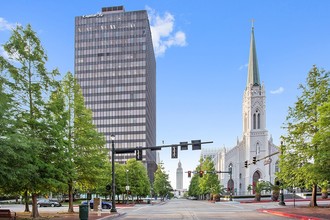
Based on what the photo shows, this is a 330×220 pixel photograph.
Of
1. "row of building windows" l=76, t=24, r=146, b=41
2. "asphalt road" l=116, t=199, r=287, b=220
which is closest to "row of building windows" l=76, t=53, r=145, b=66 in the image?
"row of building windows" l=76, t=24, r=146, b=41

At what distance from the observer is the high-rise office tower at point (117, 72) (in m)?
169

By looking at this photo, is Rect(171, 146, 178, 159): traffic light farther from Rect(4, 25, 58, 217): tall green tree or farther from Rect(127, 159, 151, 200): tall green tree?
Rect(127, 159, 151, 200): tall green tree

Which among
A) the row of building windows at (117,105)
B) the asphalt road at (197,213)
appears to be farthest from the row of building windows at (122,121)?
the asphalt road at (197,213)

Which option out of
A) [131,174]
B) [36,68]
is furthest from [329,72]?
[131,174]

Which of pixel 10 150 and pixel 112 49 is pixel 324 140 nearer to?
pixel 10 150

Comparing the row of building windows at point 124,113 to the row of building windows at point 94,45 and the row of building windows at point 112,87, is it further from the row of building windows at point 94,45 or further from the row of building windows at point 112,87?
the row of building windows at point 94,45

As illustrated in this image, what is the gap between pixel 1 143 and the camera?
62.2 feet

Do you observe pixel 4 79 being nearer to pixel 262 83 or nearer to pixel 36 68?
pixel 36 68

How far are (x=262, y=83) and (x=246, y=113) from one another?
399 inches

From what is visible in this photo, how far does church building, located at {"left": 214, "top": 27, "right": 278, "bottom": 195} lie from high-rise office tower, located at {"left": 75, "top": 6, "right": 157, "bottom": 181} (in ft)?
157

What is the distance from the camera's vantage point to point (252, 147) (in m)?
125

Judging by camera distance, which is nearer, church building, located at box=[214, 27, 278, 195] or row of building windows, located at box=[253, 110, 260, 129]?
church building, located at box=[214, 27, 278, 195]

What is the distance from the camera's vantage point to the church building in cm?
12188

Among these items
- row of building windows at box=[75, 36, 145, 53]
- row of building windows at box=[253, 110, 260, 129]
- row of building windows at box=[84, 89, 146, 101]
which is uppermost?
row of building windows at box=[75, 36, 145, 53]
